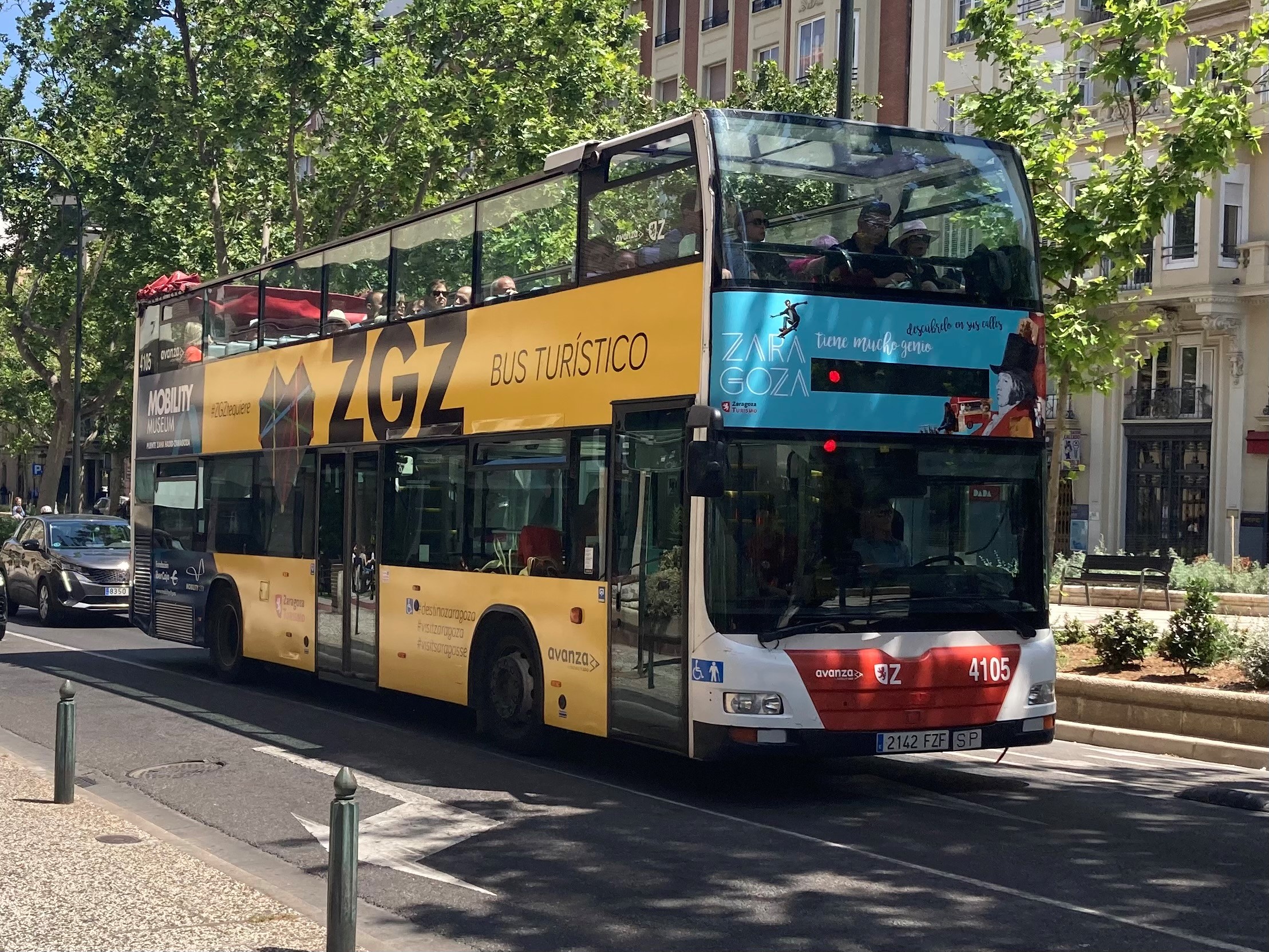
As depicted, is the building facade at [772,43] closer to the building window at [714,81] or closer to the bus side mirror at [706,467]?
the building window at [714,81]

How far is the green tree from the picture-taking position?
52.2 ft

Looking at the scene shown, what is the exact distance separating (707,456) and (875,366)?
1.31m

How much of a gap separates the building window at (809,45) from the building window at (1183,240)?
10.8m

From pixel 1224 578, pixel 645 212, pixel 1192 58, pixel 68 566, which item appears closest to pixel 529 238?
pixel 645 212

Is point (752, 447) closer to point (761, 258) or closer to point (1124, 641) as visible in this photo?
point (761, 258)

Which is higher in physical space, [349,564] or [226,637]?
[349,564]

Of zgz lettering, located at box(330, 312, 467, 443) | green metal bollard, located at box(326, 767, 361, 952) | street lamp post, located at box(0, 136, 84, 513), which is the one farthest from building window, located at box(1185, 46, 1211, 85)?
green metal bollard, located at box(326, 767, 361, 952)

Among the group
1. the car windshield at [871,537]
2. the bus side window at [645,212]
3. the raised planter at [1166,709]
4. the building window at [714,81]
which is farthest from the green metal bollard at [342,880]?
the building window at [714,81]

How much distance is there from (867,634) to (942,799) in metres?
1.56

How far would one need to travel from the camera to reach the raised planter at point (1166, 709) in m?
12.5

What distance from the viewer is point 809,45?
44.8 metres

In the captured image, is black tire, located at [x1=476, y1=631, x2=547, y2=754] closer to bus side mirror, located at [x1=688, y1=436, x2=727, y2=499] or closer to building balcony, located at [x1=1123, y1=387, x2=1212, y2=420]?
bus side mirror, located at [x1=688, y1=436, x2=727, y2=499]

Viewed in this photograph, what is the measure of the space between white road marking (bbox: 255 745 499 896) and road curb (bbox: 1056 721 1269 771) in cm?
620

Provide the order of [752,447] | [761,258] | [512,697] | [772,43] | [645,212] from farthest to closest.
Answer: [772,43]
[512,697]
[645,212]
[761,258]
[752,447]
